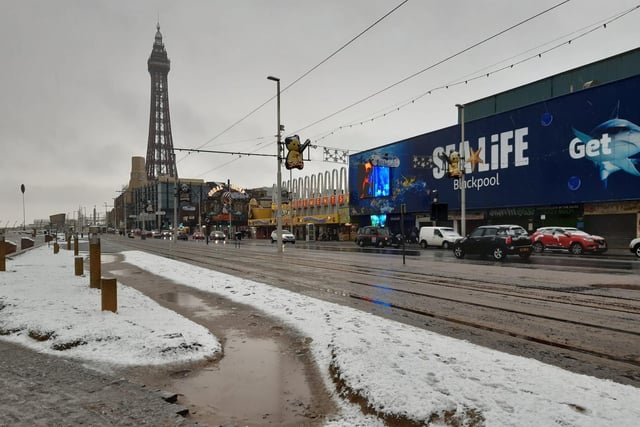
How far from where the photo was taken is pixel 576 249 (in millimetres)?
23875

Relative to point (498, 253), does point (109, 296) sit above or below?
above

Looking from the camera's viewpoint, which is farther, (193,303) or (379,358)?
(193,303)

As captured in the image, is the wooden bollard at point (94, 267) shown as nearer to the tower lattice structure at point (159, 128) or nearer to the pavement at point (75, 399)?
the pavement at point (75, 399)

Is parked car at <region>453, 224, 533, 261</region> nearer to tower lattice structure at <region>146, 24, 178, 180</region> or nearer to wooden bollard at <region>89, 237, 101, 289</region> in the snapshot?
wooden bollard at <region>89, 237, 101, 289</region>

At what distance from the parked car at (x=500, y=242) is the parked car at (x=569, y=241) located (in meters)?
5.78

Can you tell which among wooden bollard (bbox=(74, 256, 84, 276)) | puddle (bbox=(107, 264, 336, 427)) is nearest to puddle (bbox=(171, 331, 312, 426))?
puddle (bbox=(107, 264, 336, 427))

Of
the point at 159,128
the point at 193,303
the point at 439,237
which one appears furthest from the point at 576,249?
the point at 159,128

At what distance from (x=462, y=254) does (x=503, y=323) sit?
1519 centimetres

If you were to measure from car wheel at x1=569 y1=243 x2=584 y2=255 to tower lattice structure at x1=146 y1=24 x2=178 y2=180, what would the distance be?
141929 millimetres

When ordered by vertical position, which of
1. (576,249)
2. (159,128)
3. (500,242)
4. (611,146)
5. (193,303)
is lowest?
(576,249)

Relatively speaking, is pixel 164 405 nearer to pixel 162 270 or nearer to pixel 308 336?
pixel 308 336

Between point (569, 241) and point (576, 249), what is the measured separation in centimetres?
56

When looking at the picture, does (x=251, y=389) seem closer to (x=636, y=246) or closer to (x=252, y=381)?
(x=252, y=381)

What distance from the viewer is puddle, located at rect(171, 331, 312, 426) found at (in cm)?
361
